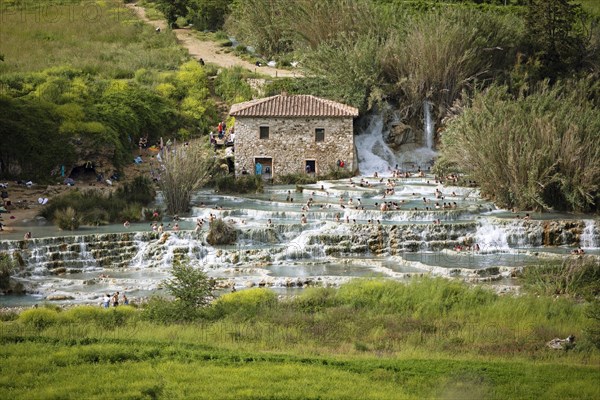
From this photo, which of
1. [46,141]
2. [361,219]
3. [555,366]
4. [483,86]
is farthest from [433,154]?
[555,366]

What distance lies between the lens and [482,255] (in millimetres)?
35750

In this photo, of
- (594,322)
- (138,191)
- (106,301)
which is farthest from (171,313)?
(138,191)

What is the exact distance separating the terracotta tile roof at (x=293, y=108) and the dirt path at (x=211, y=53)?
288 inches

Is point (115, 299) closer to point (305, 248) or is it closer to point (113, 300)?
point (113, 300)

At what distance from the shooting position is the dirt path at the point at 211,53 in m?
58.6

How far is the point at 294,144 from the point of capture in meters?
48.3

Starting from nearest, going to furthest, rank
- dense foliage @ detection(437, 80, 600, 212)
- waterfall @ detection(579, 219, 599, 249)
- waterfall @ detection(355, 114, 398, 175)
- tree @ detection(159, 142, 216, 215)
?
1. waterfall @ detection(579, 219, 599, 249)
2. dense foliage @ detection(437, 80, 600, 212)
3. tree @ detection(159, 142, 216, 215)
4. waterfall @ detection(355, 114, 398, 175)

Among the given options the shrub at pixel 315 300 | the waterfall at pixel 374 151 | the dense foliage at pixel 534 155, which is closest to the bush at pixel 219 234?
the shrub at pixel 315 300

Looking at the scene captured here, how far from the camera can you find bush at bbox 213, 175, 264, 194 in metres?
44.9

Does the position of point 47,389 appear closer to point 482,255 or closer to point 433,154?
point 482,255

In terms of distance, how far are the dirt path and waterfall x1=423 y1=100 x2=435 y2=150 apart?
8042 millimetres

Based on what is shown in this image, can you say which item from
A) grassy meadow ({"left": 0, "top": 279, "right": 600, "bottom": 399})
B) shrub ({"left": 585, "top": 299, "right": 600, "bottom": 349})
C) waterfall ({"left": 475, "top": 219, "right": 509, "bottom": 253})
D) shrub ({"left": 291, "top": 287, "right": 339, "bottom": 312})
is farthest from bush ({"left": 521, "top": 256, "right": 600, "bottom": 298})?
shrub ({"left": 291, "top": 287, "right": 339, "bottom": 312})

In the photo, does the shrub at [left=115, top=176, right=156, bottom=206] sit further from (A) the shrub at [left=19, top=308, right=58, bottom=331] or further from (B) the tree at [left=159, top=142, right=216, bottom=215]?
(A) the shrub at [left=19, top=308, right=58, bottom=331]

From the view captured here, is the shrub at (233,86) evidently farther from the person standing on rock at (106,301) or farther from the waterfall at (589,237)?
the person standing on rock at (106,301)
